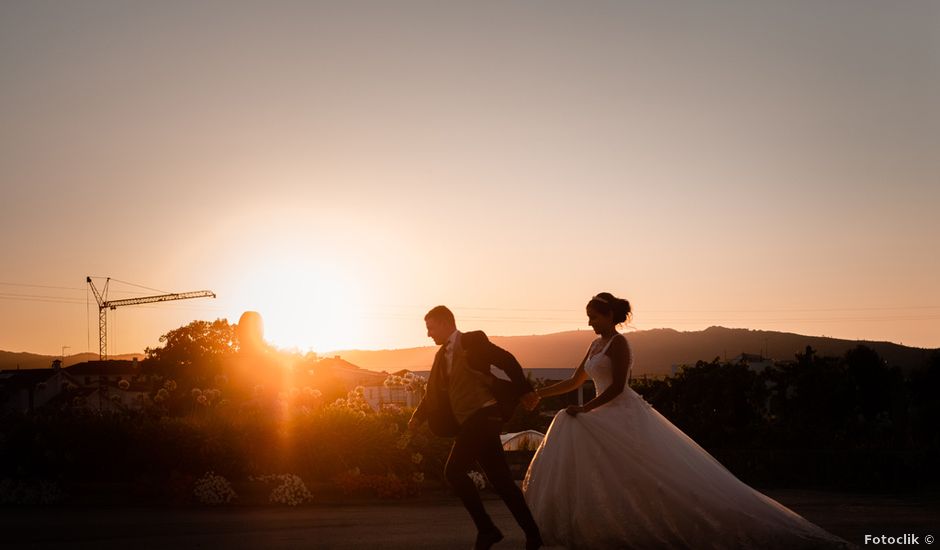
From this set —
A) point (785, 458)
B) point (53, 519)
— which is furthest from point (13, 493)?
point (785, 458)

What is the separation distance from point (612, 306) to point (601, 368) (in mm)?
667

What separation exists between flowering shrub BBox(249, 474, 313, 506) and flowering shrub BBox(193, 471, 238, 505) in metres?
0.44

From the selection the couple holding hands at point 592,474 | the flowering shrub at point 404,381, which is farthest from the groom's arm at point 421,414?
the flowering shrub at point 404,381

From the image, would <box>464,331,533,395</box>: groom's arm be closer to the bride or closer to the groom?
the groom

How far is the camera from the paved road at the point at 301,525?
1023 cm

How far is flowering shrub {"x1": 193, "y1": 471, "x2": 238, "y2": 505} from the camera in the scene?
13.9 meters

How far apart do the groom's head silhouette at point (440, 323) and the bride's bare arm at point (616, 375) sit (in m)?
1.48

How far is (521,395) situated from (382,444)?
22.7 ft

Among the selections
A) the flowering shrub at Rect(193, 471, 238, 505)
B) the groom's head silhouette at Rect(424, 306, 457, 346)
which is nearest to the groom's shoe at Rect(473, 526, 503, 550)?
the groom's head silhouette at Rect(424, 306, 457, 346)

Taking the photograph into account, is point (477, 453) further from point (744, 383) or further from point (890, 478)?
point (744, 383)

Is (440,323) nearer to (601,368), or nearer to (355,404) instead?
(601,368)

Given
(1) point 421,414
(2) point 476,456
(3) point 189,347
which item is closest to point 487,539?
(2) point 476,456

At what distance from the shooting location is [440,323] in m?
9.47

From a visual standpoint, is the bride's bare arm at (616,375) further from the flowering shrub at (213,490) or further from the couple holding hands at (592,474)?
the flowering shrub at (213,490)
